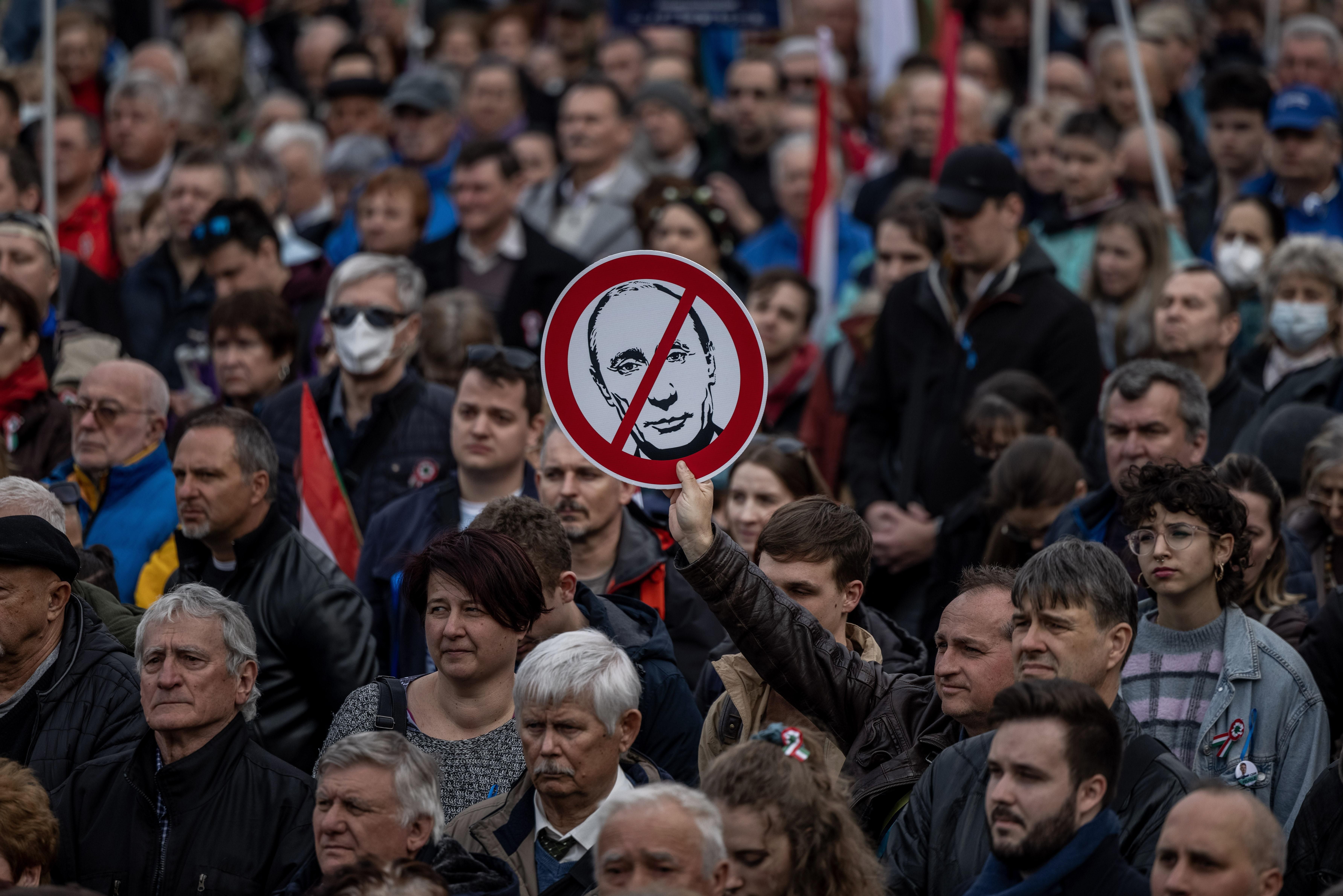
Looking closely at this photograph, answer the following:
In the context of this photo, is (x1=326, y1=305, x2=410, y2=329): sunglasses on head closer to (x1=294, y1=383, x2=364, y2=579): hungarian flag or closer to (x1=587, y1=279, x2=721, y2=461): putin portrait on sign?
(x1=294, y1=383, x2=364, y2=579): hungarian flag

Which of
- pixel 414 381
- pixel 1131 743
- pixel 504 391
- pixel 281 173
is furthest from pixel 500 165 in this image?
pixel 1131 743

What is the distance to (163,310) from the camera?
34.6 feet

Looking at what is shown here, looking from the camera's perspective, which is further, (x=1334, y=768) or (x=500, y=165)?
(x=500, y=165)

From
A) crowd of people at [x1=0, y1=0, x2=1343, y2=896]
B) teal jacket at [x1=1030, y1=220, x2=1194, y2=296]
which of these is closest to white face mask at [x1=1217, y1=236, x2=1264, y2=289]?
crowd of people at [x1=0, y1=0, x2=1343, y2=896]

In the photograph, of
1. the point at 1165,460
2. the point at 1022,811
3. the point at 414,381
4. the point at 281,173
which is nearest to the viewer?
the point at 1022,811

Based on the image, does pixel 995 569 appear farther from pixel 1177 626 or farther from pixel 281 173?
pixel 281 173

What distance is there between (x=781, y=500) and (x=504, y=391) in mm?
1168

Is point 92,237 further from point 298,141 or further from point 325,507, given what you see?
point 325,507

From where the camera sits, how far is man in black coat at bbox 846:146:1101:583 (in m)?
8.88

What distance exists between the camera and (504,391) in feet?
25.3

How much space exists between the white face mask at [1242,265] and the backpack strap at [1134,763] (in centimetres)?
519

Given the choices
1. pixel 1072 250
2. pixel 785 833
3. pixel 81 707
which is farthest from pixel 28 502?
pixel 1072 250

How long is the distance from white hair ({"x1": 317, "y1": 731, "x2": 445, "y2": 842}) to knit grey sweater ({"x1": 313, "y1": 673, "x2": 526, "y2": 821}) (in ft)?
1.45

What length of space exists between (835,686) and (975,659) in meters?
0.44
